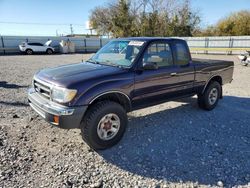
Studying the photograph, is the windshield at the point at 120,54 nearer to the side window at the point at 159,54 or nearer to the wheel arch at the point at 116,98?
the side window at the point at 159,54

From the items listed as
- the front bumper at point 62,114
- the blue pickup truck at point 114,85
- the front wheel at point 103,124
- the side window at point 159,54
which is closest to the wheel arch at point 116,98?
the blue pickup truck at point 114,85

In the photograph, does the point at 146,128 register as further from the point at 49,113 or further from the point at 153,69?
the point at 49,113

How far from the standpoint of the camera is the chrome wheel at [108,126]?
3737mm

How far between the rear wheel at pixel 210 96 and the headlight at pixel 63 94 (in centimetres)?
360

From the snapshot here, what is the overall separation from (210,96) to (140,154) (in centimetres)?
309

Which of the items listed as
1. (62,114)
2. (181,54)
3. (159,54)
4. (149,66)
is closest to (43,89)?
(62,114)

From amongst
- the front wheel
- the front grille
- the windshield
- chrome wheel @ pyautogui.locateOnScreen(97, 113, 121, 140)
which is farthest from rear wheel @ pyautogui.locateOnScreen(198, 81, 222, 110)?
the front grille

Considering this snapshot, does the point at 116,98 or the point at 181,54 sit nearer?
the point at 116,98

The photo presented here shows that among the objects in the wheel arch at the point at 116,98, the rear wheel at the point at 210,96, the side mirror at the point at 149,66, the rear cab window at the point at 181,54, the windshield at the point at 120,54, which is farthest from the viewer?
the rear wheel at the point at 210,96

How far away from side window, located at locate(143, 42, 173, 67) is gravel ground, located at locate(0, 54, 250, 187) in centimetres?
136

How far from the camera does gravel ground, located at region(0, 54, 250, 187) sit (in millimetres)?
3074

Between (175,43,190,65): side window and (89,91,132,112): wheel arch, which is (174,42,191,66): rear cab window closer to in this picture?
(175,43,190,65): side window

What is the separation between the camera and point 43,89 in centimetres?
380

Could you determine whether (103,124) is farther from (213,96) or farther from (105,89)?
(213,96)
